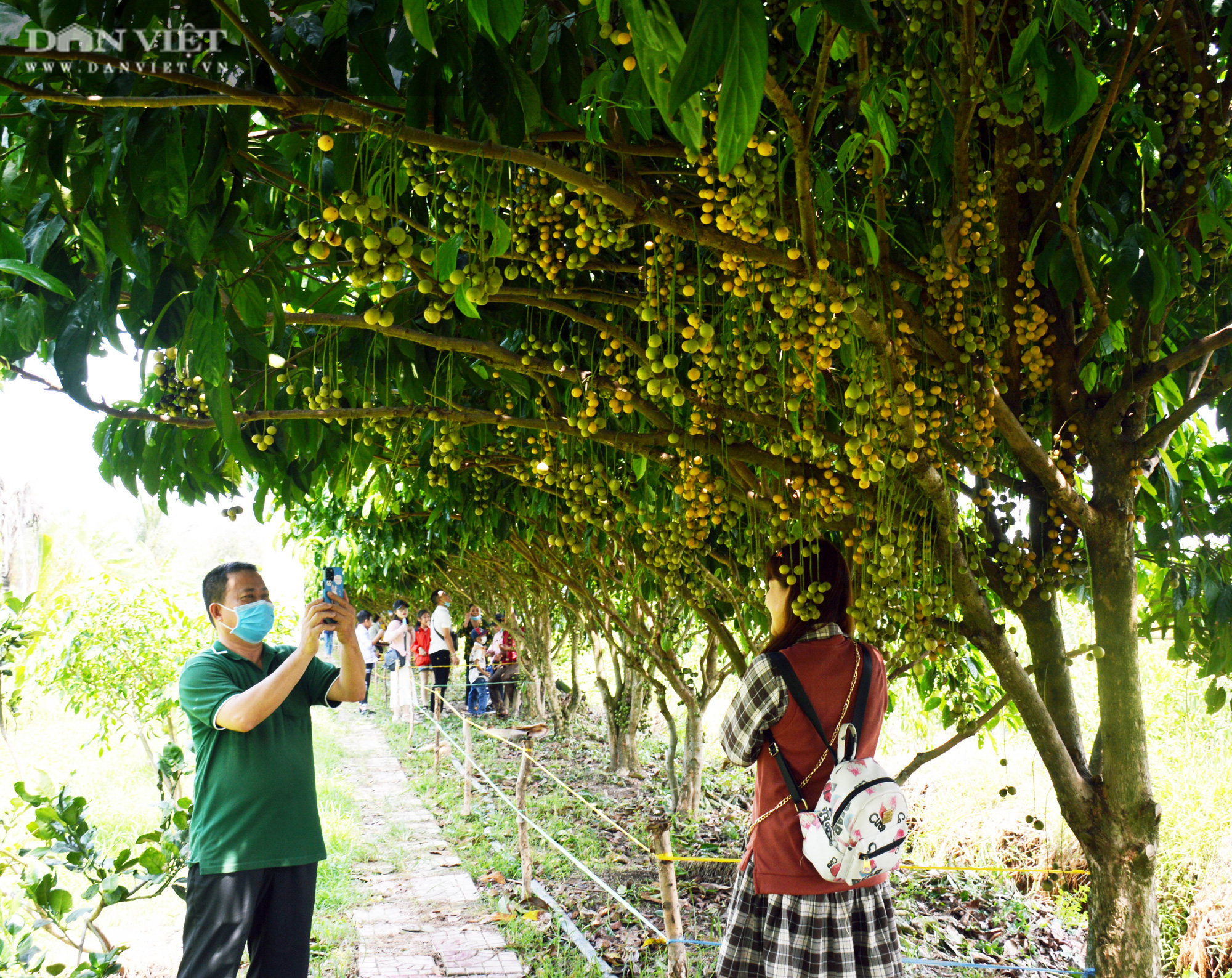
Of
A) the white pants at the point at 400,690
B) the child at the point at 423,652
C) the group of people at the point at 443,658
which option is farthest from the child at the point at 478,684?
the white pants at the point at 400,690

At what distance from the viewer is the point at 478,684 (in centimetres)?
1070

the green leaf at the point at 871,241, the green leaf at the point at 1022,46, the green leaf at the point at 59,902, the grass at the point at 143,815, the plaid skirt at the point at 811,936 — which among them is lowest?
the grass at the point at 143,815

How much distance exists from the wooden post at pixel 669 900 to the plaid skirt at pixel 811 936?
2.50 feet

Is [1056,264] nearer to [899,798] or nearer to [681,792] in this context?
[899,798]

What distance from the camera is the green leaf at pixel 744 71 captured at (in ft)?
2.00

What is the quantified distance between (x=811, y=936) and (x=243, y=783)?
1.32 m

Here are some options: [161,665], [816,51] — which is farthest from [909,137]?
[161,665]

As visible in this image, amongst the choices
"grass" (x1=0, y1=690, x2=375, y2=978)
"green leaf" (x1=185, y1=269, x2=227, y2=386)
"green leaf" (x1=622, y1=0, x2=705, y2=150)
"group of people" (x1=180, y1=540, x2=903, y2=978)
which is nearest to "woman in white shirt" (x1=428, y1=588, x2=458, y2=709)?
"grass" (x1=0, y1=690, x2=375, y2=978)

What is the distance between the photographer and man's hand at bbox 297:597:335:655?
7.04 feet

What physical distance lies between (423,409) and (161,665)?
4712 millimetres

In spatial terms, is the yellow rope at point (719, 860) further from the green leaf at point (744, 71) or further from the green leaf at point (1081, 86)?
the green leaf at point (744, 71)

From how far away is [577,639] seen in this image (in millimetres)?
9711

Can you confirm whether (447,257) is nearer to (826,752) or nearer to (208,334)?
(208,334)

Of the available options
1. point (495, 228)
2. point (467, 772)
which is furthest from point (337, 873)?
point (495, 228)
